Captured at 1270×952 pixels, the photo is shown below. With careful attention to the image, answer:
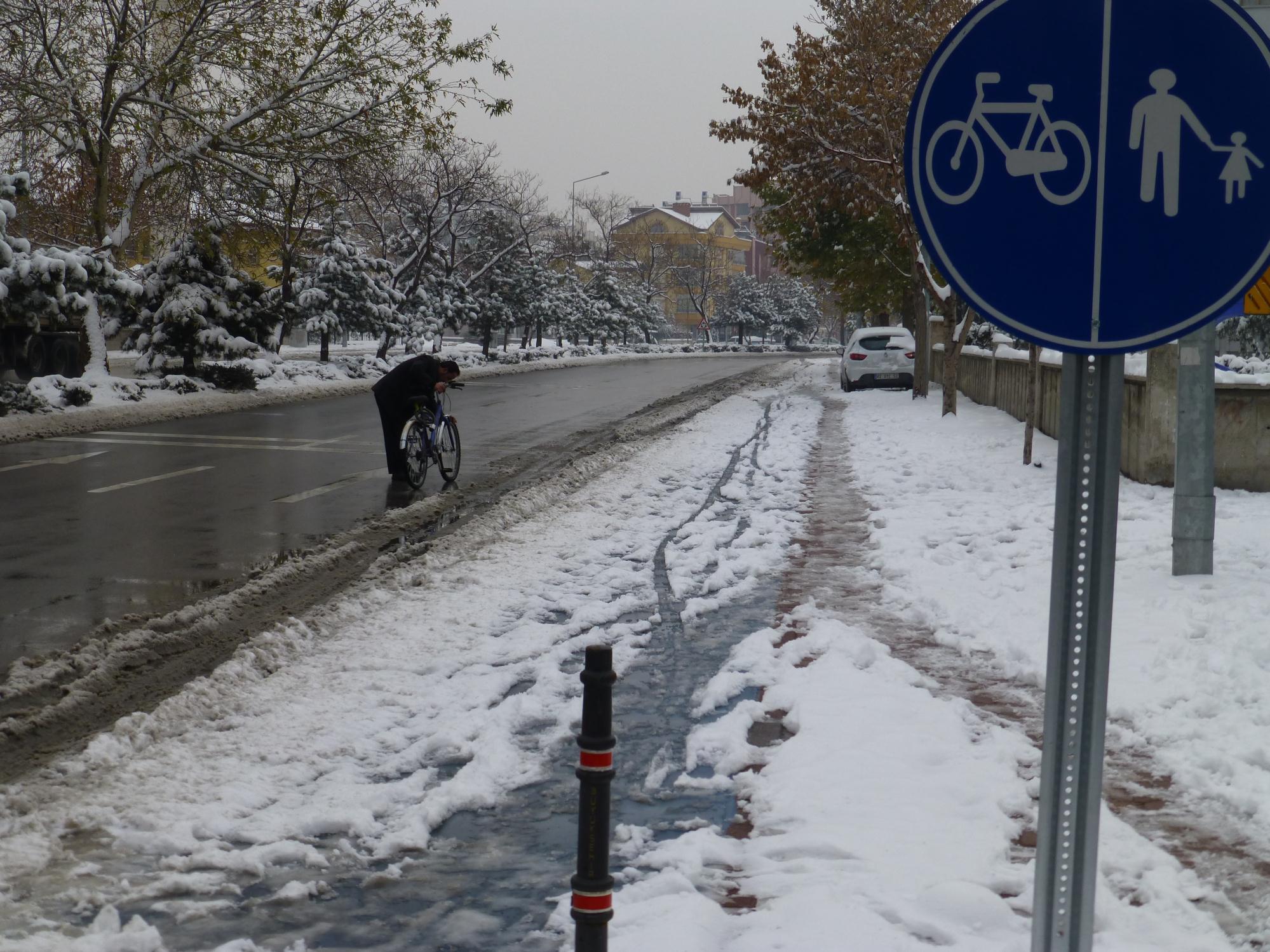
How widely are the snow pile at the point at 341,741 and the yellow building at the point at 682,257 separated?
86.8 m

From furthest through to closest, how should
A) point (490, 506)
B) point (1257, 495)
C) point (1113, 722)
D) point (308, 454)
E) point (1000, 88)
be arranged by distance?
point (308, 454)
point (490, 506)
point (1257, 495)
point (1113, 722)
point (1000, 88)

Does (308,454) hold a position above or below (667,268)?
below

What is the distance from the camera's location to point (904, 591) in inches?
322

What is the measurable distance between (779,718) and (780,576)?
3.28 meters

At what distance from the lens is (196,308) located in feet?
92.1

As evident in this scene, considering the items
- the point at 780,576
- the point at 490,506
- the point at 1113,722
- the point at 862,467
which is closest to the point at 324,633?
the point at 780,576

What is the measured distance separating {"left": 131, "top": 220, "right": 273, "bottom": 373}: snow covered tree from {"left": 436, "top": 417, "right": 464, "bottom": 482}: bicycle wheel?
15338mm

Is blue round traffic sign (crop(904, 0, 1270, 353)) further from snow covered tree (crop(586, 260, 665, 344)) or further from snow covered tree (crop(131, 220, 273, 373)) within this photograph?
snow covered tree (crop(586, 260, 665, 344))

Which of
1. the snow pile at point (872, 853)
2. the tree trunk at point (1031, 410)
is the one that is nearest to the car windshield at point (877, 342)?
the tree trunk at point (1031, 410)

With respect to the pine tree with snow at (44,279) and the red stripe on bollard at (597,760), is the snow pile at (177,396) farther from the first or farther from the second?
the red stripe on bollard at (597,760)

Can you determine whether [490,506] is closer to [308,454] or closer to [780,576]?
[780,576]

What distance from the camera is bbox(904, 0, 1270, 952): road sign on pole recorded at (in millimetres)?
2312

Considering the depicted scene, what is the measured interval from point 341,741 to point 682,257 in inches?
4009

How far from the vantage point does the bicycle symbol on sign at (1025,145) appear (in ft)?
7.70
